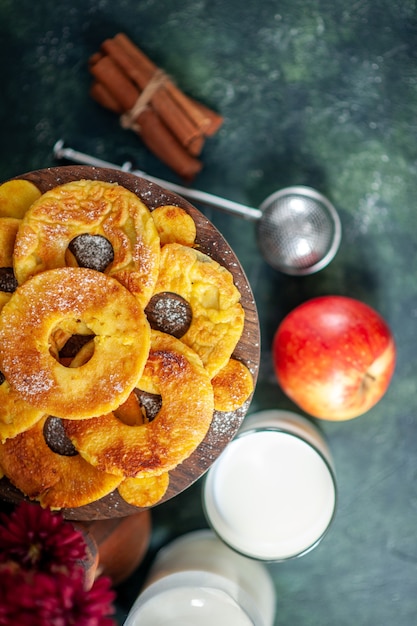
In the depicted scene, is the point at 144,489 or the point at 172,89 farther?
the point at 172,89

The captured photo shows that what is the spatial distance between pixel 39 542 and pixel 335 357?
2.09ft

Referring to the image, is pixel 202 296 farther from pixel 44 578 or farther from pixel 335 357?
pixel 44 578

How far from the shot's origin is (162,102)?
154 cm

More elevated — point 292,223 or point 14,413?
point 14,413

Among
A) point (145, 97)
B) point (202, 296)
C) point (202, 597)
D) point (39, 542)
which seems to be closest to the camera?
point (39, 542)

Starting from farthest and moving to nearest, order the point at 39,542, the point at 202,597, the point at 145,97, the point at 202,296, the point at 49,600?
the point at 145,97 < the point at 202,597 < the point at 202,296 < the point at 39,542 < the point at 49,600

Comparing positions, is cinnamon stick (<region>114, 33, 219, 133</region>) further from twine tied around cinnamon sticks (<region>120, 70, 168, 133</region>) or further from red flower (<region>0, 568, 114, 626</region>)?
red flower (<region>0, 568, 114, 626</region>)

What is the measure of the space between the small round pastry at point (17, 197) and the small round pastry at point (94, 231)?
0.23ft

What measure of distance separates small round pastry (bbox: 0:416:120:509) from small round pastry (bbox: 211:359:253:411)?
0.23 meters

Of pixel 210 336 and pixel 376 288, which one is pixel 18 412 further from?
pixel 376 288

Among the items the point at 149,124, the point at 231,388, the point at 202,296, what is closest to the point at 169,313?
the point at 202,296

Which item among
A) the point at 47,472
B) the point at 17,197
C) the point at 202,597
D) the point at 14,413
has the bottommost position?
the point at 202,597

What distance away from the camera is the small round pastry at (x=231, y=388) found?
118cm

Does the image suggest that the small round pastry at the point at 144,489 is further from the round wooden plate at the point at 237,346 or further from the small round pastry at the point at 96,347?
the small round pastry at the point at 96,347
